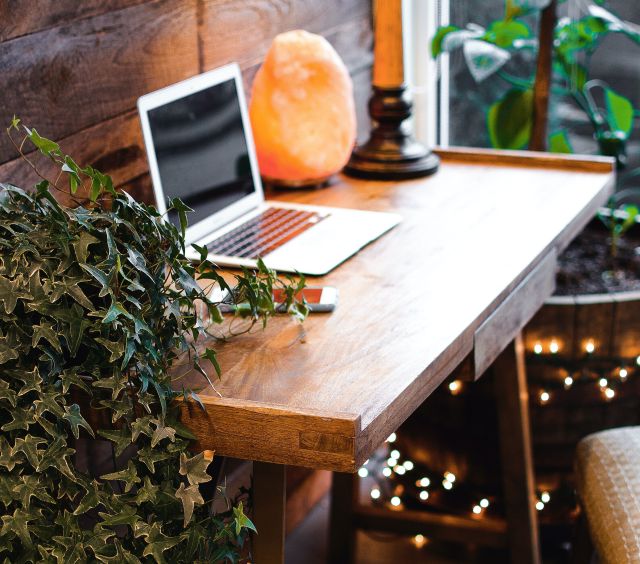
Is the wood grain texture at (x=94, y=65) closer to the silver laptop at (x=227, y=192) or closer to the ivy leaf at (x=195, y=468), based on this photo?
the silver laptop at (x=227, y=192)

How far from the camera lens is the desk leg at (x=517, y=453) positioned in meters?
1.78

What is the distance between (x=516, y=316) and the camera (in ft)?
5.01

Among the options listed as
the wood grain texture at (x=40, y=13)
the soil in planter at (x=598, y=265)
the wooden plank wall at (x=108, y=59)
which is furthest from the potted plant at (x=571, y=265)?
the wood grain texture at (x=40, y=13)

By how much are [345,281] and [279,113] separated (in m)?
0.47

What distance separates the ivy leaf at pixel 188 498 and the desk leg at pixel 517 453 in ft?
2.62

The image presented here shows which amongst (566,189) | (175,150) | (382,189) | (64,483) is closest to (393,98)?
(382,189)

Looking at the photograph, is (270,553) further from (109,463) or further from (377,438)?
(109,463)

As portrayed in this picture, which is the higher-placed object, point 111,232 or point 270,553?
point 111,232

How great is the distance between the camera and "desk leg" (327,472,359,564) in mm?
2021

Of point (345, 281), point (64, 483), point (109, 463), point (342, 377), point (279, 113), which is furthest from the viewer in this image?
point (279, 113)

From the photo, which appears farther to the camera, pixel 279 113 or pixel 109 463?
pixel 279 113

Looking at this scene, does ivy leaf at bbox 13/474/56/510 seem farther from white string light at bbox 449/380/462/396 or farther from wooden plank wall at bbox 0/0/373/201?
white string light at bbox 449/380/462/396

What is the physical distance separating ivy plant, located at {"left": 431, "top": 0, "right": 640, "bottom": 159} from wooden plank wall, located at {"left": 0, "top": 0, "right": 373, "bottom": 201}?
0.46 m

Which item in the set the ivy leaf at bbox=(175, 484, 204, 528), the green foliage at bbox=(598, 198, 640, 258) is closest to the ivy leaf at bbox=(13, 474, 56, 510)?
the ivy leaf at bbox=(175, 484, 204, 528)
